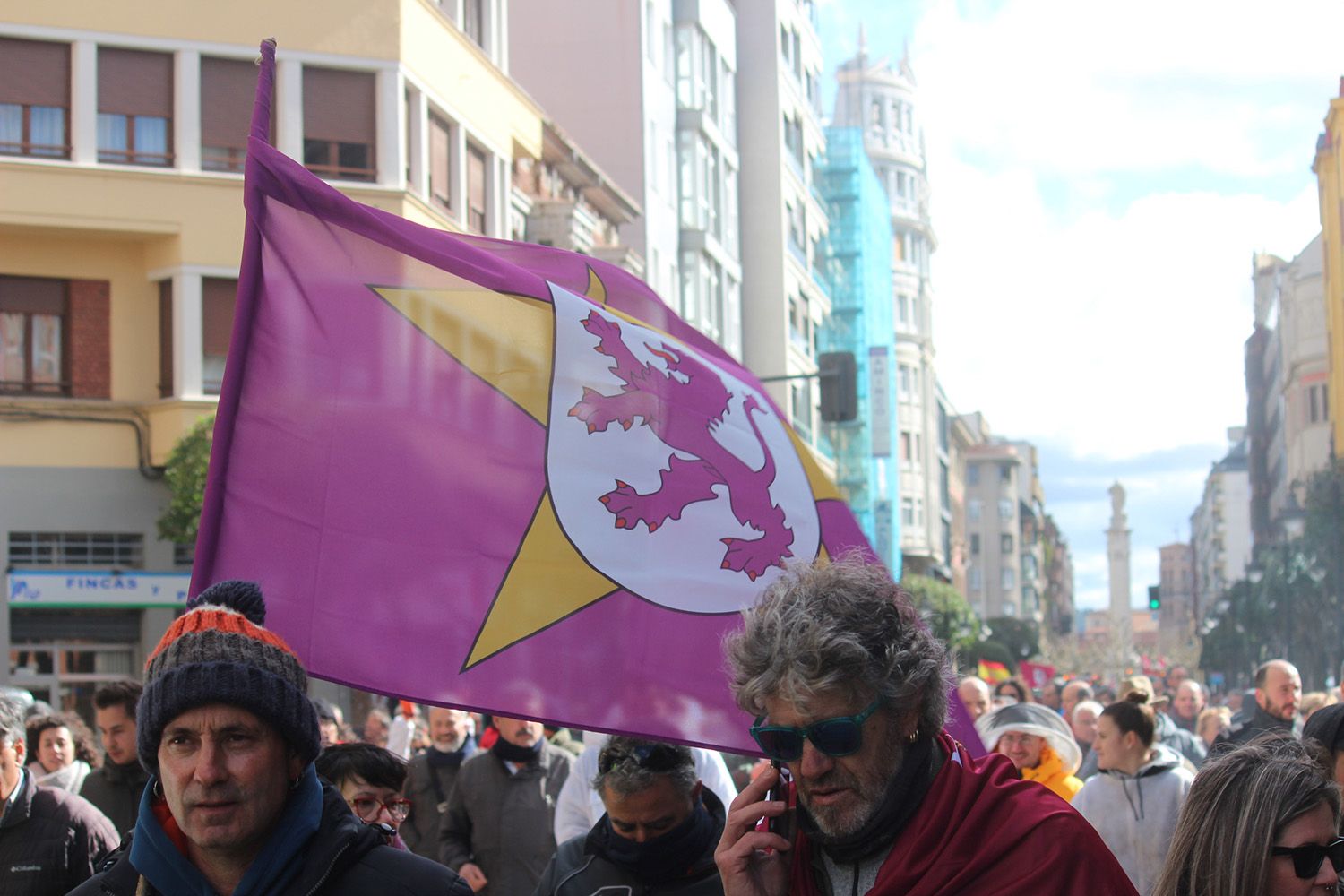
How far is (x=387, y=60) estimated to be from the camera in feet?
89.4

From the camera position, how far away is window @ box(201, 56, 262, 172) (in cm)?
2644

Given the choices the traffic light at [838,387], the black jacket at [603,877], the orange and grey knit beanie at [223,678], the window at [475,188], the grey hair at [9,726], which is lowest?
the black jacket at [603,877]

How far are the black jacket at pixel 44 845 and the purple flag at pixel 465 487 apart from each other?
77.2 inches

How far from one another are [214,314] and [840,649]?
79.2 ft

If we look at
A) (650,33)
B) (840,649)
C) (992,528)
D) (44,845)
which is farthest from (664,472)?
(992,528)

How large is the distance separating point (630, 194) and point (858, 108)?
76.3 meters

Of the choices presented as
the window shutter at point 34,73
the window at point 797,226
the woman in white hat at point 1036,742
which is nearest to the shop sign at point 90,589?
the window shutter at point 34,73

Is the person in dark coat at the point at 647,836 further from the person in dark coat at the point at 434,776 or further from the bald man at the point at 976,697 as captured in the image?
the bald man at the point at 976,697

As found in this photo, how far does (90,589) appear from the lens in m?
24.0

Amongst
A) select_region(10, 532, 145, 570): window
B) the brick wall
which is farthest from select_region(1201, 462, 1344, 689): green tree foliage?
the brick wall

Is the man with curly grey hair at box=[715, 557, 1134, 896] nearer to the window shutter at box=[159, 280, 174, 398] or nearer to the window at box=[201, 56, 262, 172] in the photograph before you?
the window shutter at box=[159, 280, 174, 398]

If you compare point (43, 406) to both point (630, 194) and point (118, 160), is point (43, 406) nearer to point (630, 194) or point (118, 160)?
point (118, 160)

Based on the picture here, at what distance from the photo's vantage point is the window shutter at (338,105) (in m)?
27.0

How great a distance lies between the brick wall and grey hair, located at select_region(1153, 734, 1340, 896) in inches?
964
